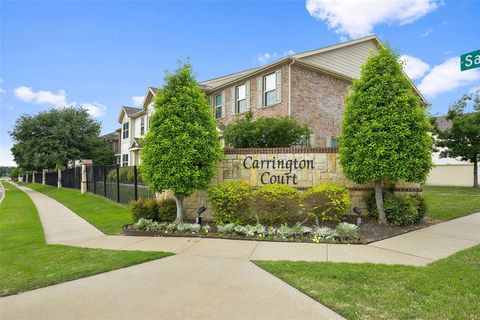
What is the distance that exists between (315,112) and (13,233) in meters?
13.4

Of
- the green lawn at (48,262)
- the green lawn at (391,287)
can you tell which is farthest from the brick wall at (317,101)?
the green lawn at (48,262)

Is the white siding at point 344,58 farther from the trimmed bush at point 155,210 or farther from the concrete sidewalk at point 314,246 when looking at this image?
the concrete sidewalk at point 314,246

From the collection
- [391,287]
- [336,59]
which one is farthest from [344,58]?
[391,287]

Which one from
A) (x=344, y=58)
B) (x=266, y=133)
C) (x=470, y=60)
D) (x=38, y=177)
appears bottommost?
(x=38, y=177)

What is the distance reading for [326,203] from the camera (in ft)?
26.1

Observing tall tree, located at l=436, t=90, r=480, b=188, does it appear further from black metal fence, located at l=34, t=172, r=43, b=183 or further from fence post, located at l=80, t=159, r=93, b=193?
black metal fence, located at l=34, t=172, r=43, b=183

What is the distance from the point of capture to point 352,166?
7914 mm

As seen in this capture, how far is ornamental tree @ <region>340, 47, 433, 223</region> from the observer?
7547mm

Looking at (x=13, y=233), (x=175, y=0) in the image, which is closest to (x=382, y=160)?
(x=175, y=0)

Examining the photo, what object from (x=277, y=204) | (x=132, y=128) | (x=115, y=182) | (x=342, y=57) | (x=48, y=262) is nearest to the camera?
(x=48, y=262)

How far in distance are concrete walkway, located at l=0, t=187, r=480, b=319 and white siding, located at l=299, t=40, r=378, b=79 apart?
11.9 meters

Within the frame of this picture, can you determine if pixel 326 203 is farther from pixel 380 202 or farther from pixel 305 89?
pixel 305 89

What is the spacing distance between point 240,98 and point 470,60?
46.9ft

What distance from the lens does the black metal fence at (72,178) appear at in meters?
24.5
